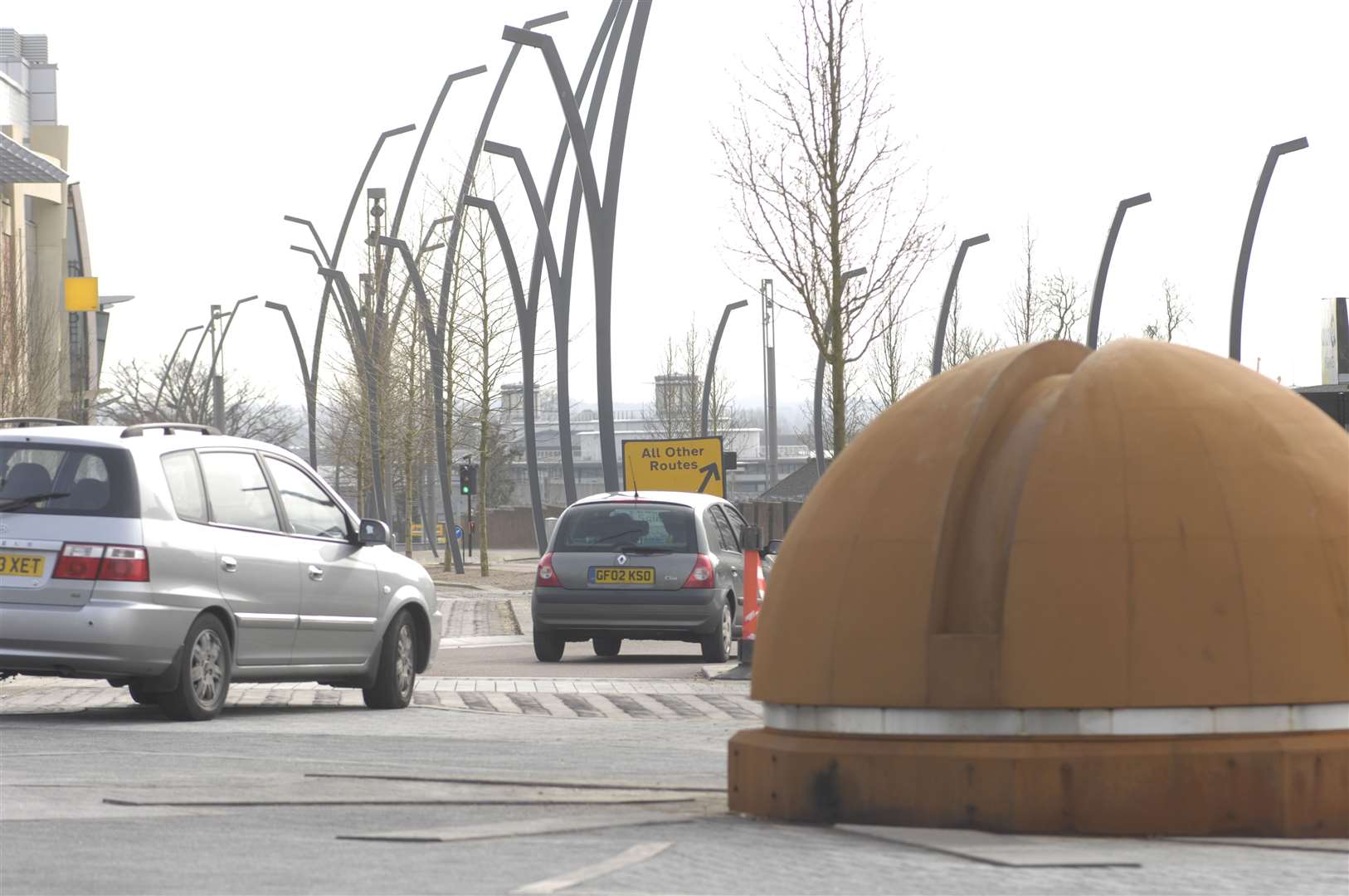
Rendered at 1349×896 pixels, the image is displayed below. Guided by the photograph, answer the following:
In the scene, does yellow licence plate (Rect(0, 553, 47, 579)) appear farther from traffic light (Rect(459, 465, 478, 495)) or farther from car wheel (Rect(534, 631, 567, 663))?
traffic light (Rect(459, 465, 478, 495))

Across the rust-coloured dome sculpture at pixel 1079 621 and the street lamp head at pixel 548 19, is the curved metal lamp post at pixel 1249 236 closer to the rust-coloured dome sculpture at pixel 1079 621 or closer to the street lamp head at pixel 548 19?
the street lamp head at pixel 548 19

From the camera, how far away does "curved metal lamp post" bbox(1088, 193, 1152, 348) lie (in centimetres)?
3791

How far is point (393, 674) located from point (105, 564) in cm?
264

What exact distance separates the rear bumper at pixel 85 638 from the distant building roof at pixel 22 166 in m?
40.4

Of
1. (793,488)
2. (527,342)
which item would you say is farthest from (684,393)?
(527,342)

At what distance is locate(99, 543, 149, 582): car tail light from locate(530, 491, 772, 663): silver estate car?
7.74m

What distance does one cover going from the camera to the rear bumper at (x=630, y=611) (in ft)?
61.3

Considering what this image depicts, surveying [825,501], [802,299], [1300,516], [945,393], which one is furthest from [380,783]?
[802,299]

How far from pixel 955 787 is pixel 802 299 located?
19756 mm

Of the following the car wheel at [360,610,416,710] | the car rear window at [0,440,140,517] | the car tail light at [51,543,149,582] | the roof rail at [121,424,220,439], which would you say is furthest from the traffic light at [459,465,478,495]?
the car tail light at [51,543,149,582]

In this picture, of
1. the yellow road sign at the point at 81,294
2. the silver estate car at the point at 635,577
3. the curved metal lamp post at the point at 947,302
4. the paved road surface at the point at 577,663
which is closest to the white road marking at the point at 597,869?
the paved road surface at the point at 577,663

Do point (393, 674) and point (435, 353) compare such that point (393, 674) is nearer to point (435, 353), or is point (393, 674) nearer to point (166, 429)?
point (166, 429)

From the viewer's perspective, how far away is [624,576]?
1880 centimetres

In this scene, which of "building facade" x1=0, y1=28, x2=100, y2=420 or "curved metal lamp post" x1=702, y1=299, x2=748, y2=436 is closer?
"building facade" x1=0, y1=28, x2=100, y2=420
